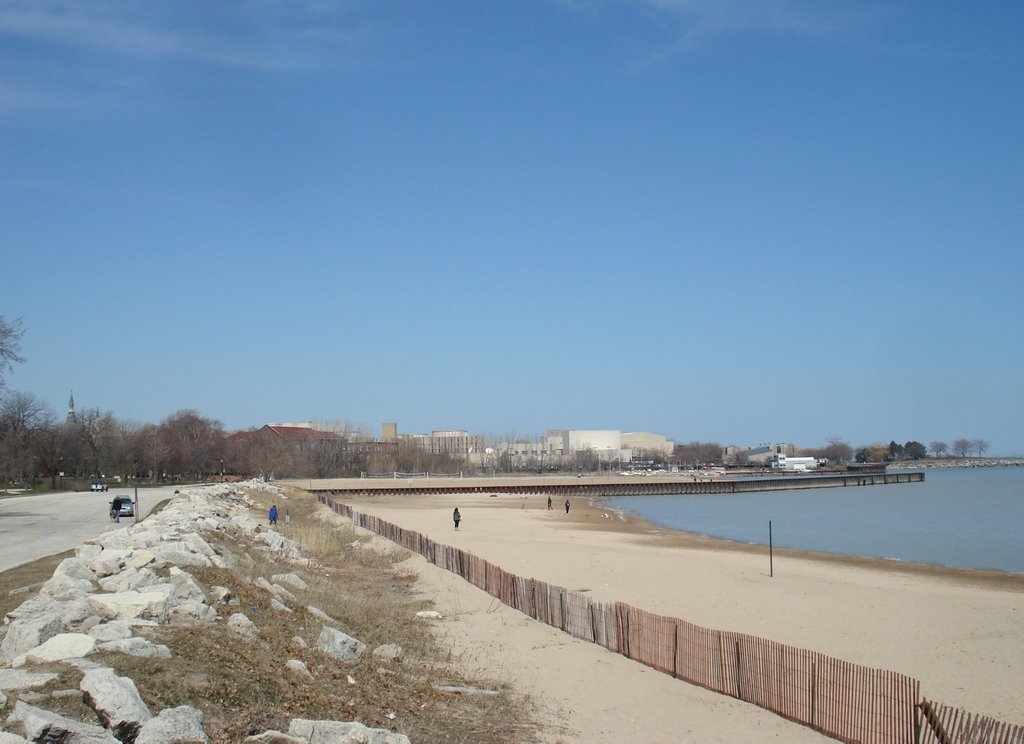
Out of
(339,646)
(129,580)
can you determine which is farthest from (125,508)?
(339,646)

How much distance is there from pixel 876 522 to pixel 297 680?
66.6 meters

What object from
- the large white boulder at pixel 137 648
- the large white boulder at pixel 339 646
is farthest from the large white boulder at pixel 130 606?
the large white boulder at pixel 339 646

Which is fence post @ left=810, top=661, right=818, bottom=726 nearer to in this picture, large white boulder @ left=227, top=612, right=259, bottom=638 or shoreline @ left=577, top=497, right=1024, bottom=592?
large white boulder @ left=227, top=612, right=259, bottom=638

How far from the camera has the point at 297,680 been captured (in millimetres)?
12414

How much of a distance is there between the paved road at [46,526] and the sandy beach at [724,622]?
1294 centimetres

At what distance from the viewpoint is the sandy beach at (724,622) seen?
15266 mm

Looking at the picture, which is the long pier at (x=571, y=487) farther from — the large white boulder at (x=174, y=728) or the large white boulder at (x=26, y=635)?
the large white boulder at (x=174, y=728)

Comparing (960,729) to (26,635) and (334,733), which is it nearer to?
(334,733)

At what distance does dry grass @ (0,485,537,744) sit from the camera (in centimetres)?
1051

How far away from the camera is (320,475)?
160 meters

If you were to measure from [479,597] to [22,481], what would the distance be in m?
99.9

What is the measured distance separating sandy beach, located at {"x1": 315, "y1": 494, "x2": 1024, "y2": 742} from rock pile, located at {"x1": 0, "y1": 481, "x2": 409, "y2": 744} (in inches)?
158

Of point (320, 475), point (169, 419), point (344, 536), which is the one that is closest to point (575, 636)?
point (344, 536)

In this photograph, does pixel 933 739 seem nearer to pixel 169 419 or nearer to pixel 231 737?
pixel 231 737
